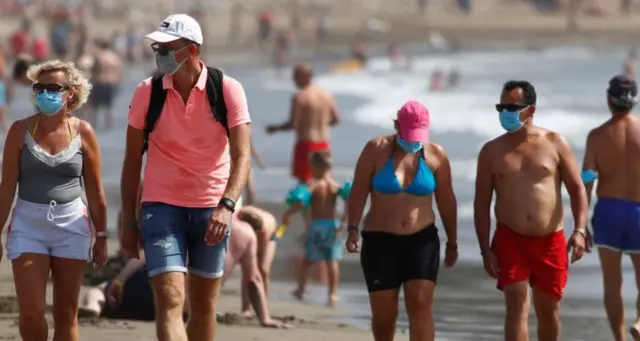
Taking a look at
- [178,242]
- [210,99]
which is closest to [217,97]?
[210,99]

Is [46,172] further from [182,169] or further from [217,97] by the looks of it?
[217,97]

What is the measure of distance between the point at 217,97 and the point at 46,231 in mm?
1017

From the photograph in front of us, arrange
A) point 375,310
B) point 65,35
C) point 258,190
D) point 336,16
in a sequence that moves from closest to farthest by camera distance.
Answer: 1. point 375,310
2. point 258,190
3. point 65,35
4. point 336,16

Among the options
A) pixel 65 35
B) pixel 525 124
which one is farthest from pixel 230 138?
pixel 65 35

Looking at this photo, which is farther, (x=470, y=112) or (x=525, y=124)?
(x=470, y=112)

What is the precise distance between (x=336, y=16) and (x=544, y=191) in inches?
2861

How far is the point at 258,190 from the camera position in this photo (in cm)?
1945

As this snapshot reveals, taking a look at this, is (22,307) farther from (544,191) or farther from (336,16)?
(336,16)

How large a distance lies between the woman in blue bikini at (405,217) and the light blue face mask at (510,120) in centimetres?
38

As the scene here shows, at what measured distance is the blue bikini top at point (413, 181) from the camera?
7805mm

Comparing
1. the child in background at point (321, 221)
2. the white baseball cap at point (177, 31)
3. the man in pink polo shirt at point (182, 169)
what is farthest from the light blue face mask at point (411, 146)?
the child in background at point (321, 221)

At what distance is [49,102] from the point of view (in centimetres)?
733

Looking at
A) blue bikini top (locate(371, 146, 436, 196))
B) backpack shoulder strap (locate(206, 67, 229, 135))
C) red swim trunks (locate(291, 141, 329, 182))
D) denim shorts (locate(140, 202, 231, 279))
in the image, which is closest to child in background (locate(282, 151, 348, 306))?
red swim trunks (locate(291, 141, 329, 182))

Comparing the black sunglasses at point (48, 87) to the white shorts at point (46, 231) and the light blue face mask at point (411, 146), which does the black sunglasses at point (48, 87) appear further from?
the light blue face mask at point (411, 146)
